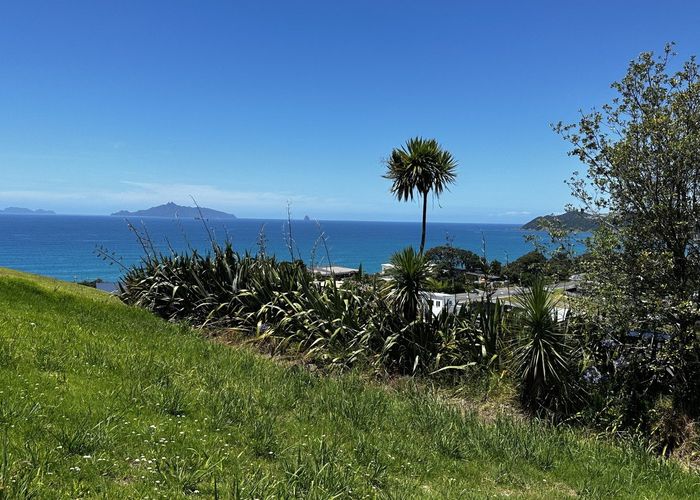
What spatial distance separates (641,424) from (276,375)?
4713 mm

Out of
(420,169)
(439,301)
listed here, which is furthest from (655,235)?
(420,169)

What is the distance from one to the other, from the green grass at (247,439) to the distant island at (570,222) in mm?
3195

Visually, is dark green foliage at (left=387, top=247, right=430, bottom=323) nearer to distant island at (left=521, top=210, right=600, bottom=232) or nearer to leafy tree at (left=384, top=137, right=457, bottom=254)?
distant island at (left=521, top=210, right=600, bottom=232)

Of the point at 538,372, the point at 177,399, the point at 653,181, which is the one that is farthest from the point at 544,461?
the point at 653,181

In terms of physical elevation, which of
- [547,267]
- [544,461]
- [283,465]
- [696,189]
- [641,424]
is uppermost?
[696,189]

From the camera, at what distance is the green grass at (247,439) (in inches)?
127

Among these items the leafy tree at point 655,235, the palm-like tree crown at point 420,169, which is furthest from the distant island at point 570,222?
the palm-like tree crown at point 420,169

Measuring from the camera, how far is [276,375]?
257 inches

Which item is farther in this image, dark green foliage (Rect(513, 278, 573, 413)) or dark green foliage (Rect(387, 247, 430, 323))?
dark green foliage (Rect(387, 247, 430, 323))

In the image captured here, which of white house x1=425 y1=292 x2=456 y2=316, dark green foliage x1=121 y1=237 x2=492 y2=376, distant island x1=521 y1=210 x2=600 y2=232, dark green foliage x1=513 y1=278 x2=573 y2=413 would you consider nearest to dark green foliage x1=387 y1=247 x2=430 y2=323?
dark green foliage x1=121 y1=237 x2=492 y2=376

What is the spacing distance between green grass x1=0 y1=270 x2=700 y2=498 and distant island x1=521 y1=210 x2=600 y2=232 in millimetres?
3195

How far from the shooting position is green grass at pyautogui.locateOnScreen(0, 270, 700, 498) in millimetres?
3230

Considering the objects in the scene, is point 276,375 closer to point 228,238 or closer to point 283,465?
point 283,465

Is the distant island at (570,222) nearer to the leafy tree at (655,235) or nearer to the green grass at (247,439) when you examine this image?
the leafy tree at (655,235)
